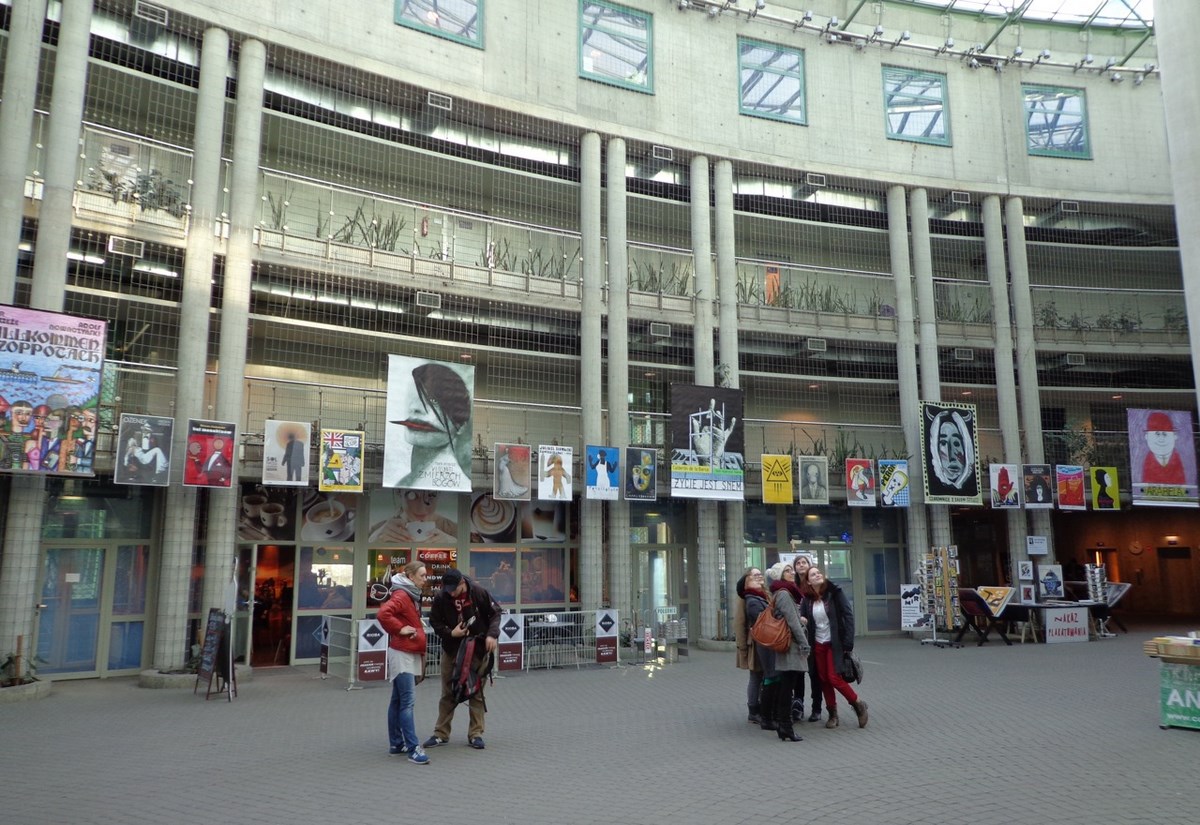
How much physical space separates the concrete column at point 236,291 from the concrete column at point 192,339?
12.2 inches

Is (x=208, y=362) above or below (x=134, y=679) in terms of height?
above

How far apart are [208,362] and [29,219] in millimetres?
3742

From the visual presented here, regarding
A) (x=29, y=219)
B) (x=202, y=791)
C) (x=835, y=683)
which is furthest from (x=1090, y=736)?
(x=29, y=219)

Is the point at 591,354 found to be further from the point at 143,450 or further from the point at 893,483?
the point at 143,450

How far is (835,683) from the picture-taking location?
921 centimetres

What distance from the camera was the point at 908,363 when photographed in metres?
22.1

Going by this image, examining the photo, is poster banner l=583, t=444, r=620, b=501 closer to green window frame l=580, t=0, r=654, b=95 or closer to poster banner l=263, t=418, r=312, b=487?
poster banner l=263, t=418, r=312, b=487

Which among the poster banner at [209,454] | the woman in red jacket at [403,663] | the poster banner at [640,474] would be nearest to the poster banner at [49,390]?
the poster banner at [209,454]

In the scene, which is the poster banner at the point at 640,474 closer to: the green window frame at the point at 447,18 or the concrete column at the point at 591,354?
the concrete column at the point at 591,354

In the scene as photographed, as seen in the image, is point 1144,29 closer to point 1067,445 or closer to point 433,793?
point 1067,445

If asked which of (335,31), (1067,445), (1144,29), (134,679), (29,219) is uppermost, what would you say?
(1144,29)

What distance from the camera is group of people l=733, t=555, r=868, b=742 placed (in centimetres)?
879

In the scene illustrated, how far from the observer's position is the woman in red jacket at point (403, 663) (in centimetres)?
803

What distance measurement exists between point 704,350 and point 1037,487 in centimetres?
896
